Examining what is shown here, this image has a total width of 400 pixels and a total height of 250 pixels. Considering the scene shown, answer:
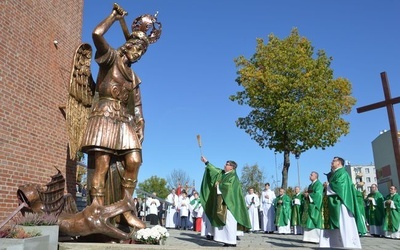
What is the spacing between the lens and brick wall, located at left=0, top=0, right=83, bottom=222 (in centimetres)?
801

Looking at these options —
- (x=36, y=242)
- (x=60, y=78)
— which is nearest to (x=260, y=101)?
(x=60, y=78)

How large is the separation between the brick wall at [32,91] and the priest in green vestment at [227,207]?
380 centimetres

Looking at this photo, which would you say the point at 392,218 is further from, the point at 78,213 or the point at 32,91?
the point at 32,91

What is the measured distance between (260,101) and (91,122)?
50.6ft

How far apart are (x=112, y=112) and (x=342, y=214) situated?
4863mm

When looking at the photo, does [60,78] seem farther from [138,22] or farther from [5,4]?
[138,22]

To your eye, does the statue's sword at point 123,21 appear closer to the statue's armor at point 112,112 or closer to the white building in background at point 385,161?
the statue's armor at point 112,112

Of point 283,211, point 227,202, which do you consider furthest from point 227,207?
point 283,211

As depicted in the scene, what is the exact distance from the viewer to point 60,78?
33.2 feet

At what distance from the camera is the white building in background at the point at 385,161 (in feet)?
79.5

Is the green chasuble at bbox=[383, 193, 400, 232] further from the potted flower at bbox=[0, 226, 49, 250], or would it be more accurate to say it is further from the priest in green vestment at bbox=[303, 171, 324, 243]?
the potted flower at bbox=[0, 226, 49, 250]

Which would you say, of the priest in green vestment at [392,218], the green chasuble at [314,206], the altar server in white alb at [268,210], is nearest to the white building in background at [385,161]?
the altar server in white alb at [268,210]

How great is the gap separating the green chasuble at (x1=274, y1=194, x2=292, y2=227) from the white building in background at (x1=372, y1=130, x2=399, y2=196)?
12.2 m

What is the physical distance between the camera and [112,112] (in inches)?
256
